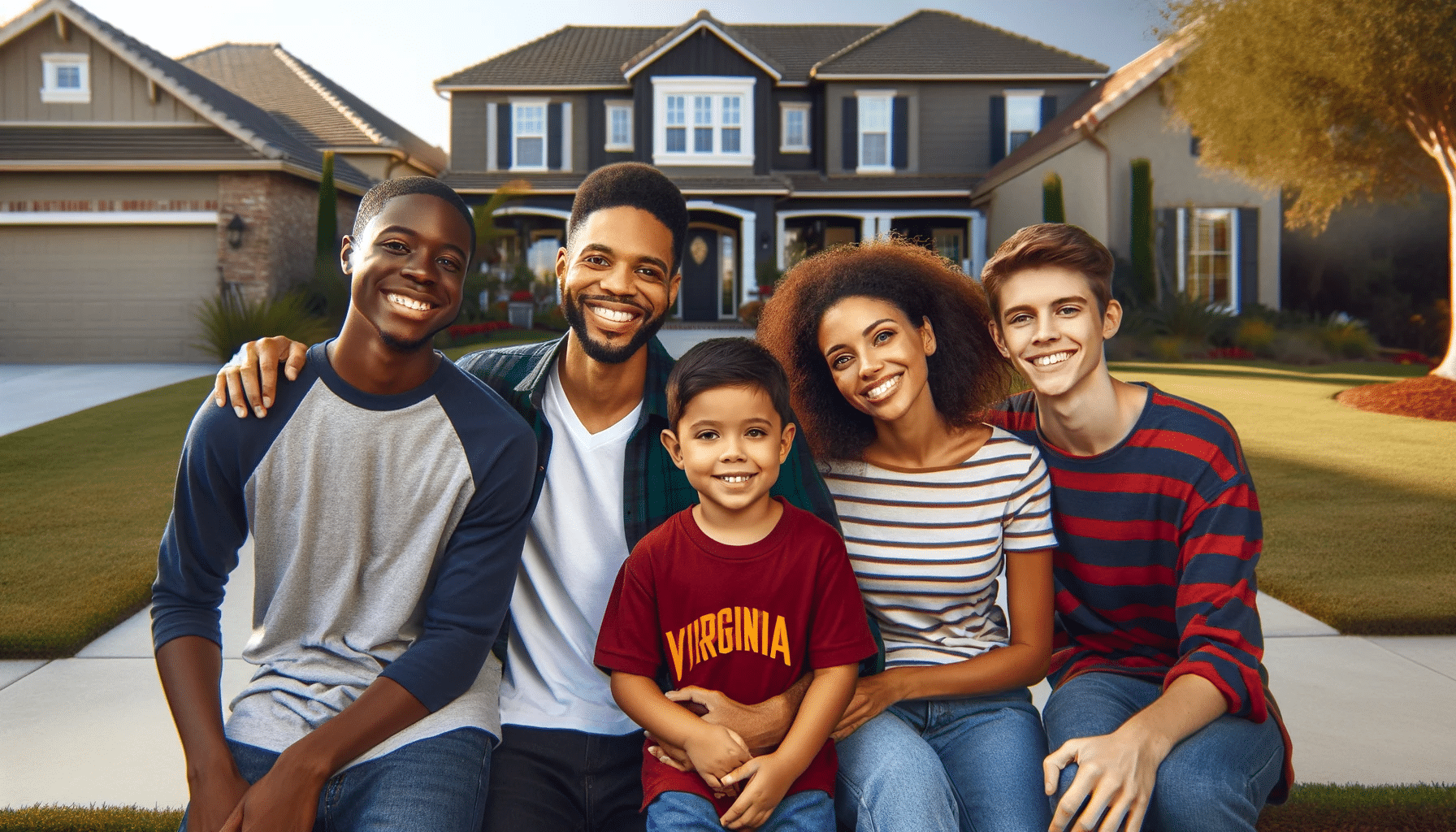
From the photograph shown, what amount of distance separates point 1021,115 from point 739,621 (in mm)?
22268

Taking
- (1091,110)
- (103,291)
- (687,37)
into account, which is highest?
(687,37)

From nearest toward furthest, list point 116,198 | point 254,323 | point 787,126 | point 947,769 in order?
point 947,769 → point 254,323 → point 116,198 → point 787,126

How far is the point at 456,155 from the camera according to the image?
22016 millimetres

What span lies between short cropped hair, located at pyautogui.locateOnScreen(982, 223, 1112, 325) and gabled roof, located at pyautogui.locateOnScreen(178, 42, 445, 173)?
21280mm

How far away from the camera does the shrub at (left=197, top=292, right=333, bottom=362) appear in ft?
46.2

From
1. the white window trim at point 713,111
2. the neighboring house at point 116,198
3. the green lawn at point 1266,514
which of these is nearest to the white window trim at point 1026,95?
the white window trim at point 713,111

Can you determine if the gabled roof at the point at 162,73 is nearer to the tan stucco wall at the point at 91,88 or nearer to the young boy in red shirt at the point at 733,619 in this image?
the tan stucco wall at the point at 91,88

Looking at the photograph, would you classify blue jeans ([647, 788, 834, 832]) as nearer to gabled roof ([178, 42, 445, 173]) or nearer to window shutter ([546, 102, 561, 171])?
window shutter ([546, 102, 561, 171])

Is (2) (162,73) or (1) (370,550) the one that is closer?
(1) (370,550)

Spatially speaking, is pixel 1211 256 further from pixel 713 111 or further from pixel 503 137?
pixel 503 137

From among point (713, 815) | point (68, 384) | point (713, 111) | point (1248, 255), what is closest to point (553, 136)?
point (713, 111)

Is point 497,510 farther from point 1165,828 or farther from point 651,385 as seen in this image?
point 1165,828

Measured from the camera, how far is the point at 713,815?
6.73 ft

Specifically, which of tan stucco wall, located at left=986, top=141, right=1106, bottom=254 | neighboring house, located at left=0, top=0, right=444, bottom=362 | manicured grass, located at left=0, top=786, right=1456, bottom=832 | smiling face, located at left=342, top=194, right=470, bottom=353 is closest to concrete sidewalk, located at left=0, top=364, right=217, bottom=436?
neighboring house, located at left=0, top=0, right=444, bottom=362
